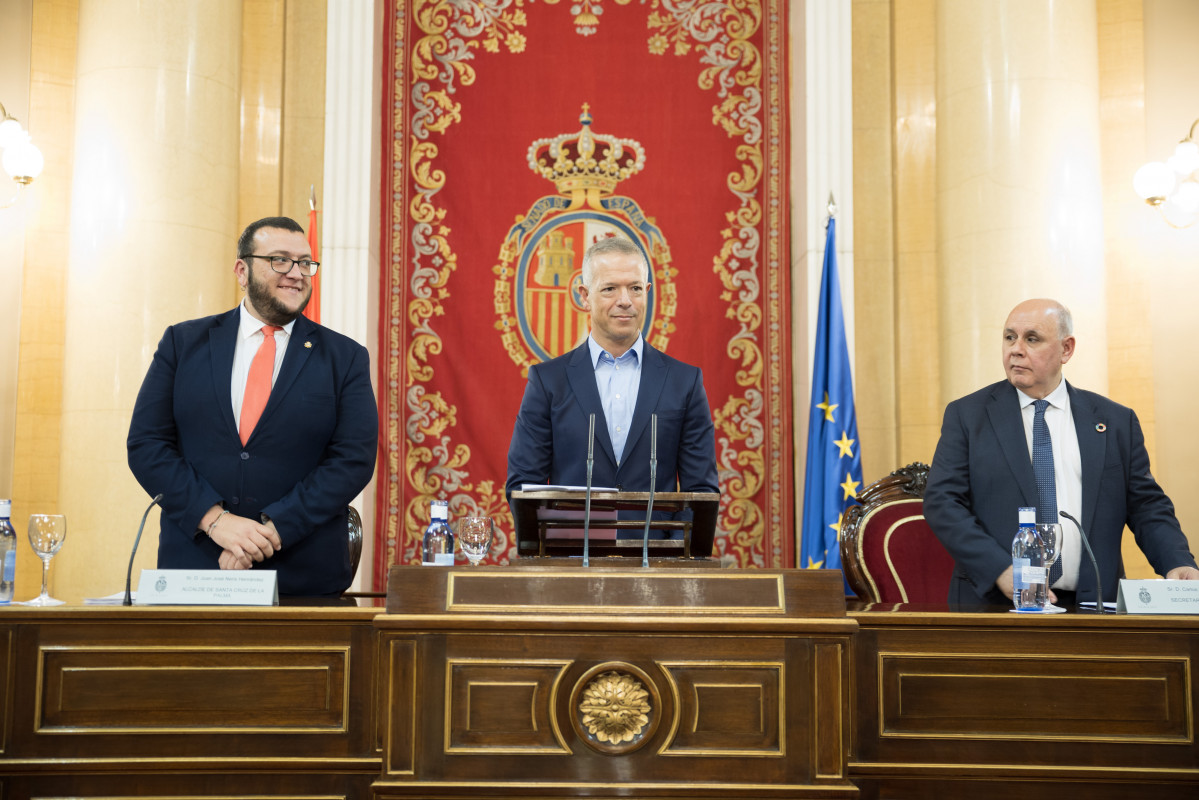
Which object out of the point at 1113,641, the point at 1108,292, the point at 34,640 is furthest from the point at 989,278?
the point at 34,640

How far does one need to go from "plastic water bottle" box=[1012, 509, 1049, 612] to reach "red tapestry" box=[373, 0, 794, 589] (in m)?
2.87

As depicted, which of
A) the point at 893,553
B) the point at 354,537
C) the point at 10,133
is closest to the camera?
the point at 893,553

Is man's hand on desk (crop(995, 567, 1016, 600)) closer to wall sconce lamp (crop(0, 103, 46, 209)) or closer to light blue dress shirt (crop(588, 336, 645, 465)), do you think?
light blue dress shirt (crop(588, 336, 645, 465))

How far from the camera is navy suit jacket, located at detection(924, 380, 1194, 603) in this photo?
129 inches

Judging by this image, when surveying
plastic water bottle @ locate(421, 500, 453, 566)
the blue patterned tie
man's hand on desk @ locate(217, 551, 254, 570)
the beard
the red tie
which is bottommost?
man's hand on desk @ locate(217, 551, 254, 570)

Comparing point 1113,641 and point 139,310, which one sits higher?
point 139,310

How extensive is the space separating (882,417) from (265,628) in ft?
12.5

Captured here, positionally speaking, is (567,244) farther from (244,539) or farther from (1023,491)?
(244,539)

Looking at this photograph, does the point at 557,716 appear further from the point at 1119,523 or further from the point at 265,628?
the point at 1119,523

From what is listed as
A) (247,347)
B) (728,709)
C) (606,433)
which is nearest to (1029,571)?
(728,709)

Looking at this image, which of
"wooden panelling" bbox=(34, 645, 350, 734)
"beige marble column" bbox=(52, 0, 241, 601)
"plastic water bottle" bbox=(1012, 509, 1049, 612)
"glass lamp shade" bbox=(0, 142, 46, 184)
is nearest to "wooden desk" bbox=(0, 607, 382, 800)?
"wooden panelling" bbox=(34, 645, 350, 734)

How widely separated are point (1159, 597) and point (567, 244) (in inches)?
147

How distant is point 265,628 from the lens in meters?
2.62

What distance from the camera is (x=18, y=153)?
4.99 m
